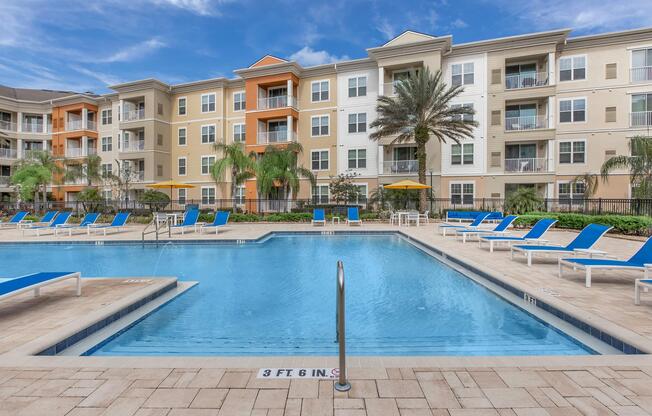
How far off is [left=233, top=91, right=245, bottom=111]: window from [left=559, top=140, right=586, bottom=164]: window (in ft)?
82.7

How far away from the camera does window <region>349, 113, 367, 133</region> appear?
26875 mm

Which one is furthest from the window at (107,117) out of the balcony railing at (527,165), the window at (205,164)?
the balcony railing at (527,165)

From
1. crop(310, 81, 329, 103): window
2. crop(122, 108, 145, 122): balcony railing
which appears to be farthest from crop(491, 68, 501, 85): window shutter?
crop(122, 108, 145, 122): balcony railing

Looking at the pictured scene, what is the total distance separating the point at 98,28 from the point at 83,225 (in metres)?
9.66

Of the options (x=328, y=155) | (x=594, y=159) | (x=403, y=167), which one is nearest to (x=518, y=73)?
(x=594, y=159)

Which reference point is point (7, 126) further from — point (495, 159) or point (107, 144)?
point (495, 159)

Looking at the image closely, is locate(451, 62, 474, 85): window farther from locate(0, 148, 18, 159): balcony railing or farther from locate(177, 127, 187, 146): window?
locate(0, 148, 18, 159): balcony railing

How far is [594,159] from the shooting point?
22.8 m

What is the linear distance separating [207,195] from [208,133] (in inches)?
224

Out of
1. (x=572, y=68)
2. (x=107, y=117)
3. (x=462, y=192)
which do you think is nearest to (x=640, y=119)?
(x=572, y=68)

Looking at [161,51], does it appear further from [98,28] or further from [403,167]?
[403,167]

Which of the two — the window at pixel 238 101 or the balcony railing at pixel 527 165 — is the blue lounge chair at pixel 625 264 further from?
the window at pixel 238 101

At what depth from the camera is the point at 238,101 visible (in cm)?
3088

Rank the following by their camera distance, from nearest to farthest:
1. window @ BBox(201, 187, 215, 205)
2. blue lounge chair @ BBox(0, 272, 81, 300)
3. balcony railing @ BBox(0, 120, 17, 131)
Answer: blue lounge chair @ BBox(0, 272, 81, 300)
window @ BBox(201, 187, 215, 205)
balcony railing @ BBox(0, 120, 17, 131)
